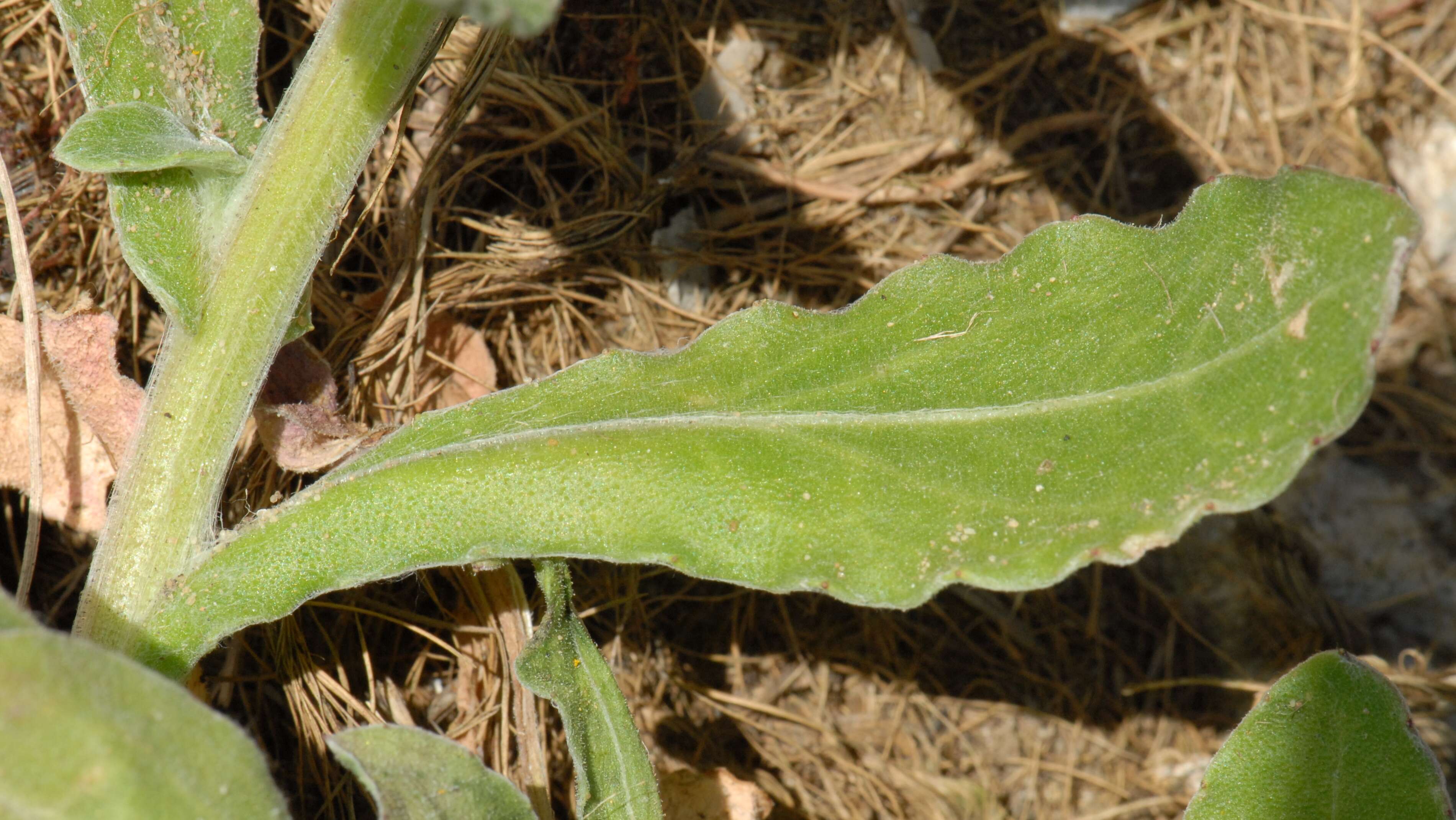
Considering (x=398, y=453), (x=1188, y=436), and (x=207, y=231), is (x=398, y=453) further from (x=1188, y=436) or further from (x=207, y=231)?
(x=1188, y=436)

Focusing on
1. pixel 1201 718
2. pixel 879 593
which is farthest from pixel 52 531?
pixel 1201 718

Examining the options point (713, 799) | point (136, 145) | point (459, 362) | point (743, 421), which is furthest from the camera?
point (459, 362)

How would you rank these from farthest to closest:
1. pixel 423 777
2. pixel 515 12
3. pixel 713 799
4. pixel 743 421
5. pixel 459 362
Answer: pixel 459 362 → pixel 713 799 → pixel 743 421 → pixel 423 777 → pixel 515 12

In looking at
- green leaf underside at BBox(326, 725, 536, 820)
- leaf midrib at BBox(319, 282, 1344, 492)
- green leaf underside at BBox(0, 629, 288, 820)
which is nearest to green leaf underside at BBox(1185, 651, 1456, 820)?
leaf midrib at BBox(319, 282, 1344, 492)

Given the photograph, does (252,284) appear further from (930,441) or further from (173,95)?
(930,441)

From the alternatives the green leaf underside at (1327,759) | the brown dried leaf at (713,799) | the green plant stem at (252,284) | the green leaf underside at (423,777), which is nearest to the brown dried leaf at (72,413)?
the green plant stem at (252,284)

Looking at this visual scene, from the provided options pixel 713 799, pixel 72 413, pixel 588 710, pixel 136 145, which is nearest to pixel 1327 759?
pixel 713 799
